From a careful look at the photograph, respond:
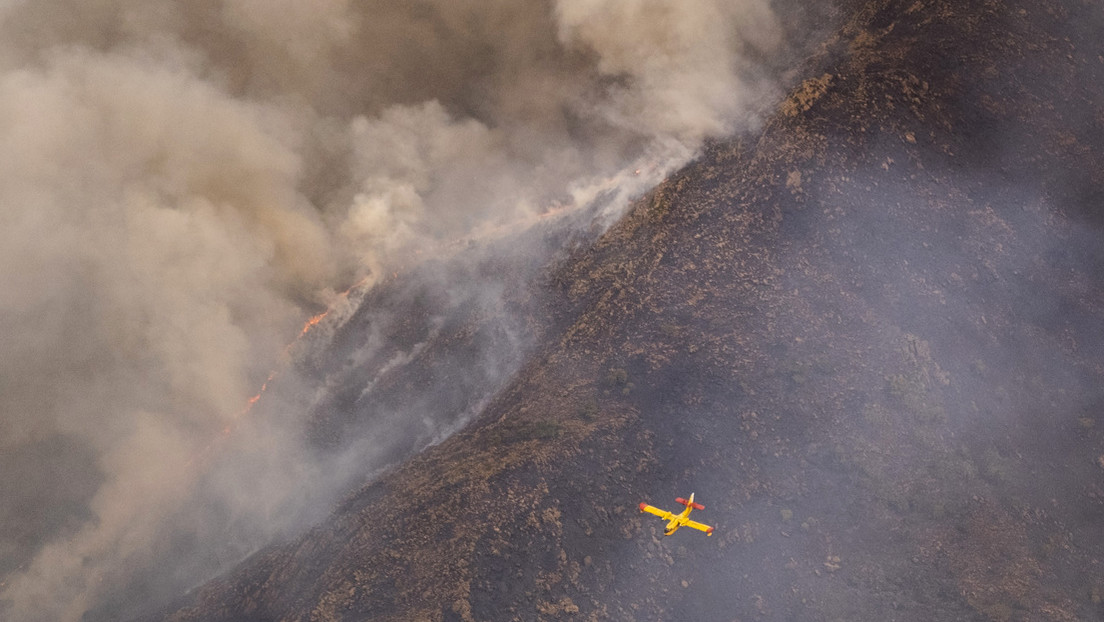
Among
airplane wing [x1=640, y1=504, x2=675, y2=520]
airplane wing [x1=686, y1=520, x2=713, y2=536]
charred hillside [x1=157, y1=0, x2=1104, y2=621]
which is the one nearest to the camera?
airplane wing [x1=640, y1=504, x2=675, y2=520]

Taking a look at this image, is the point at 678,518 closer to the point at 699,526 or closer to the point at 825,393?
the point at 699,526

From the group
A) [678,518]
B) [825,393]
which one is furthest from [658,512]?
[825,393]

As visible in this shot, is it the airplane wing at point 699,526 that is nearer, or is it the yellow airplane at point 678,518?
the yellow airplane at point 678,518

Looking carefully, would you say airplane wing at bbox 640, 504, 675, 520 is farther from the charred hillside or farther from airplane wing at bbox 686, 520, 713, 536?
the charred hillside

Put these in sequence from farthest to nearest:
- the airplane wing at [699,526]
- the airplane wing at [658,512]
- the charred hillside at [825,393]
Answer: the charred hillside at [825,393] → the airplane wing at [699,526] → the airplane wing at [658,512]

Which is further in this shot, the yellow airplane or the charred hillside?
the charred hillside

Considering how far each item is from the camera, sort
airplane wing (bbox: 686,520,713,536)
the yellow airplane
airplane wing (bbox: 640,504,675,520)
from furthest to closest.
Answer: airplane wing (bbox: 686,520,713,536)
the yellow airplane
airplane wing (bbox: 640,504,675,520)

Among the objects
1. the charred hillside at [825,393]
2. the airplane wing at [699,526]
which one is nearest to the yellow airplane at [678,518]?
the airplane wing at [699,526]

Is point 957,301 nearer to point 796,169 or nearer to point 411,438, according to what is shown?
point 796,169

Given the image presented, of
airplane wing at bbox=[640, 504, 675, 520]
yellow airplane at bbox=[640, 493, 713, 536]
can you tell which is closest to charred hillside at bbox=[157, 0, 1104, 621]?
yellow airplane at bbox=[640, 493, 713, 536]

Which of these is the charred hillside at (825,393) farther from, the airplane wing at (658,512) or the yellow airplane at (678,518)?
the airplane wing at (658,512)
